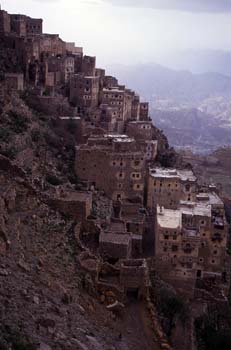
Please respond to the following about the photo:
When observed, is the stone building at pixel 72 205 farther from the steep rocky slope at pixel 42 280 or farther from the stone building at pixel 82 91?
the stone building at pixel 82 91

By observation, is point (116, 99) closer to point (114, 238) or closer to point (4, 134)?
point (4, 134)

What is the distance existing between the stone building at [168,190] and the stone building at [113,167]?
1.73 ft

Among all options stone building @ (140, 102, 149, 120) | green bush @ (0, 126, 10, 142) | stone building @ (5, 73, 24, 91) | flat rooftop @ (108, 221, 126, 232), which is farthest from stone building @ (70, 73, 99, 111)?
flat rooftop @ (108, 221, 126, 232)

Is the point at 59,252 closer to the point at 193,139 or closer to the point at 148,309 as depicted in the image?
the point at 148,309

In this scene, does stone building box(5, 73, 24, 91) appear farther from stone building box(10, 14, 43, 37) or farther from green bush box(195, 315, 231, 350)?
green bush box(195, 315, 231, 350)

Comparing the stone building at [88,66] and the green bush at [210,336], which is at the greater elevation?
the stone building at [88,66]

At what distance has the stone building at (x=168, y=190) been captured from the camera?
95.0 feet

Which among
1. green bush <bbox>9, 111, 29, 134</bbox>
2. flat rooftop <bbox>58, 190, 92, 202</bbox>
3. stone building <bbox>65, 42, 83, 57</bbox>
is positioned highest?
stone building <bbox>65, 42, 83, 57</bbox>

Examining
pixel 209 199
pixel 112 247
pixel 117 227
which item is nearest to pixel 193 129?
pixel 209 199

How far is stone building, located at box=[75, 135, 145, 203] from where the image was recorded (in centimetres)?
2842

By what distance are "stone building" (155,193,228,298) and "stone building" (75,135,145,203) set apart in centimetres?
212

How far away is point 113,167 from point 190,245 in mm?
6075

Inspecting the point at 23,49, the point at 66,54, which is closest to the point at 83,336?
the point at 23,49

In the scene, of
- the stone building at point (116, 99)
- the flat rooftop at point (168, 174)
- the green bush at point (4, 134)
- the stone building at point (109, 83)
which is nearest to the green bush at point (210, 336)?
the flat rooftop at point (168, 174)
